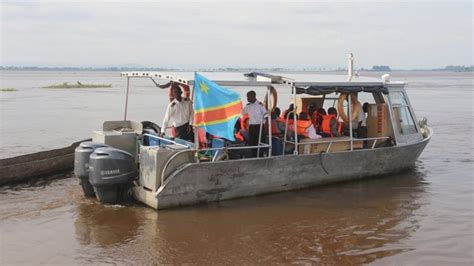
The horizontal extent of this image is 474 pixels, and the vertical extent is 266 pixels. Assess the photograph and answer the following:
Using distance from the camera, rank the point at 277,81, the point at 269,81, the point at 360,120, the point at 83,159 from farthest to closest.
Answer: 1. the point at 360,120
2. the point at 277,81
3. the point at 269,81
4. the point at 83,159

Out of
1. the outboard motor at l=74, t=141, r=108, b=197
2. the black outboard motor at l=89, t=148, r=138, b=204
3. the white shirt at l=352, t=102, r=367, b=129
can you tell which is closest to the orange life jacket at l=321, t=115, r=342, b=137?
the white shirt at l=352, t=102, r=367, b=129

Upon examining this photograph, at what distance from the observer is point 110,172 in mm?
8234

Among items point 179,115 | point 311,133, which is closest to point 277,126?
point 311,133

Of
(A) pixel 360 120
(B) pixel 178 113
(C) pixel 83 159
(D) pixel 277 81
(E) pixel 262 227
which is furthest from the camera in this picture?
(A) pixel 360 120

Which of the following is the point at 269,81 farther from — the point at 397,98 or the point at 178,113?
the point at 397,98

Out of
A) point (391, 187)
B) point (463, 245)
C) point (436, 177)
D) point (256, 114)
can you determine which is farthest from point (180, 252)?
point (436, 177)

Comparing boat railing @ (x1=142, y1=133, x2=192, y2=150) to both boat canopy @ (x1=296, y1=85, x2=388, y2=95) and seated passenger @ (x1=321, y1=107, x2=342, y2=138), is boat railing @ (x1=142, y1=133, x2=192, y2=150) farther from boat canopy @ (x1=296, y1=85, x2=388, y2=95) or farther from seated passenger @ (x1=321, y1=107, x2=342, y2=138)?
seated passenger @ (x1=321, y1=107, x2=342, y2=138)

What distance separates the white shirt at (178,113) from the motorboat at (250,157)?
14.2 inches

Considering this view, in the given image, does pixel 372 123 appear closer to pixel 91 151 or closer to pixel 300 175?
pixel 300 175

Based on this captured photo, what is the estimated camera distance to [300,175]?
9734 millimetres

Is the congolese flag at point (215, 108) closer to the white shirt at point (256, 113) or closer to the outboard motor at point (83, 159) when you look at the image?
the white shirt at point (256, 113)

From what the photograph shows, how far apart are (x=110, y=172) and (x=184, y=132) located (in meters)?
2.07

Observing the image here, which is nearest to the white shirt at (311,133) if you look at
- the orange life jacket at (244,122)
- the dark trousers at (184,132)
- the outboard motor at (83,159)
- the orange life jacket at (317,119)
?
the orange life jacket at (317,119)

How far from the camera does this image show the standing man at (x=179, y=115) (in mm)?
9672
